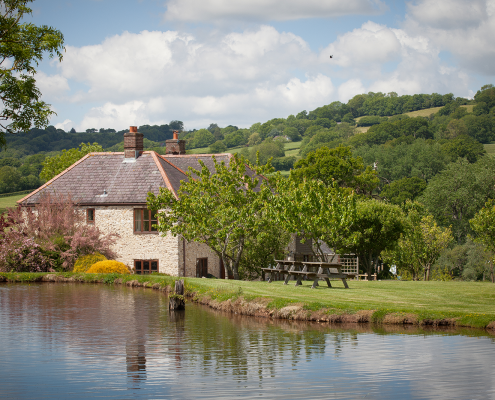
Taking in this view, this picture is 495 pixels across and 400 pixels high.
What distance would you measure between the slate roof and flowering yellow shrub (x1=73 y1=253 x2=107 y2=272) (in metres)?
4.21

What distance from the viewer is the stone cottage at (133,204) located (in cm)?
3534

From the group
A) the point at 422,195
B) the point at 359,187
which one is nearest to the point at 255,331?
the point at 359,187

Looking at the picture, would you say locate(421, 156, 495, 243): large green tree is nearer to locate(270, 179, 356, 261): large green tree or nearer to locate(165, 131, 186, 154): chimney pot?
locate(165, 131, 186, 154): chimney pot

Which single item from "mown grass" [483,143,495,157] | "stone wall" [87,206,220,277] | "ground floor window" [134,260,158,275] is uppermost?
"mown grass" [483,143,495,157]

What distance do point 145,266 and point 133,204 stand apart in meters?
4.00

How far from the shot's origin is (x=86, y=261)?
33250mm

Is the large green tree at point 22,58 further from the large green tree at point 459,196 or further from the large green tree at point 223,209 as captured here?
the large green tree at point 459,196

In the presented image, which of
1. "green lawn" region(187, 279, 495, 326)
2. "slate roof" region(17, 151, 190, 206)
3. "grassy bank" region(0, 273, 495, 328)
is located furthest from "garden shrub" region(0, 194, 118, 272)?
"green lawn" region(187, 279, 495, 326)

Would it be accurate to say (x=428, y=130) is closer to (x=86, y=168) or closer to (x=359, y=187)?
(x=359, y=187)

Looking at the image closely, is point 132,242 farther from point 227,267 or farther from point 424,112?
point 424,112

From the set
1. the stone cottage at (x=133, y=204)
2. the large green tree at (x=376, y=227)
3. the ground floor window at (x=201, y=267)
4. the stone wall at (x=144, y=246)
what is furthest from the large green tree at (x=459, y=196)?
the stone wall at (x=144, y=246)

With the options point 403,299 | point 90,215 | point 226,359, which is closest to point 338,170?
point 90,215

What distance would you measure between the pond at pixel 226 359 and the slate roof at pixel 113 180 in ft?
60.9

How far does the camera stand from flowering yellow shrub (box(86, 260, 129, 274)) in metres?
31.8
